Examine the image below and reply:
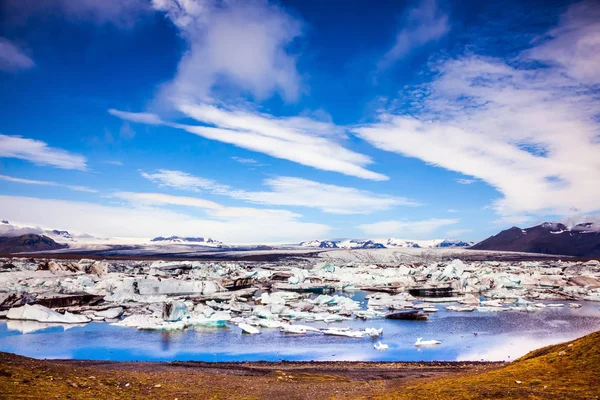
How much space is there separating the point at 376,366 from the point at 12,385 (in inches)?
320

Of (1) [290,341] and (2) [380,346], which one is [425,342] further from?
(1) [290,341]

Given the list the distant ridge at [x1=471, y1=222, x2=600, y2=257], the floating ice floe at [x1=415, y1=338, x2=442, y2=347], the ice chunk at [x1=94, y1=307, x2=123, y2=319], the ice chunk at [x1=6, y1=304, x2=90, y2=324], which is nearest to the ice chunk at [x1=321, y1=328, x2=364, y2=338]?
the floating ice floe at [x1=415, y1=338, x2=442, y2=347]

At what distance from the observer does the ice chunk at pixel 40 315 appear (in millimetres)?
18016

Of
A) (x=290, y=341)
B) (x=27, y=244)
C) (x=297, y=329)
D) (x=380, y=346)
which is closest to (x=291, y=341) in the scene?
(x=290, y=341)

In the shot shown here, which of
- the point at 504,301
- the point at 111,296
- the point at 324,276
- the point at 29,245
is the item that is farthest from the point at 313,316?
the point at 29,245

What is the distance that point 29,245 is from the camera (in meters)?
144

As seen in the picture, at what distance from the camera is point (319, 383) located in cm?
910

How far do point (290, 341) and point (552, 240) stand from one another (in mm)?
152592

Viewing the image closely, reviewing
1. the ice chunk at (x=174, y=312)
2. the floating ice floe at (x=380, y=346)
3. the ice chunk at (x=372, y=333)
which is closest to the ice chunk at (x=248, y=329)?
the ice chunk at (x=174, y=312)

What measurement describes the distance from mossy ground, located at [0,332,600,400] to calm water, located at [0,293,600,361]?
357 cm

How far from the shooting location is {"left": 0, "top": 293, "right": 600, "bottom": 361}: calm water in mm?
13070

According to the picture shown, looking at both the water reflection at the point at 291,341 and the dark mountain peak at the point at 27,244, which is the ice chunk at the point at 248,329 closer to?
the water reflection at the point at 291,341

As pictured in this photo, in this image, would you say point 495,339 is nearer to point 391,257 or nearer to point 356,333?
point 356,333

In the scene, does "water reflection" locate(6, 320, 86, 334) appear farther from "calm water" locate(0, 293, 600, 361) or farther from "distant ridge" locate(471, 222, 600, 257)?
"distant ridge" locate(471, 222, 600, 257)
